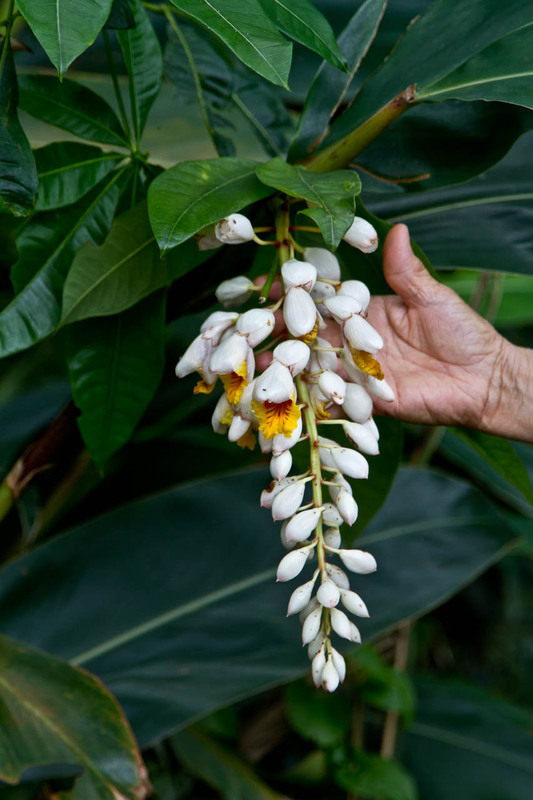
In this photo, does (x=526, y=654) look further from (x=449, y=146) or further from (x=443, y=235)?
(x=449, y=146)

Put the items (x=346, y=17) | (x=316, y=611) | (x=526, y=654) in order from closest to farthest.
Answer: (x=316, y=611), (x=346, y=17), (x=526, y=654)

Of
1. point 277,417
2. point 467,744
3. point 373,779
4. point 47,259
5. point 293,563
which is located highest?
point 47,259

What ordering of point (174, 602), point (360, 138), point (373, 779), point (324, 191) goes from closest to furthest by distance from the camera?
point (324, 191), point (360, 138), point (174, 602), point (373, 779)

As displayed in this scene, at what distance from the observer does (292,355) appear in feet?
1.49

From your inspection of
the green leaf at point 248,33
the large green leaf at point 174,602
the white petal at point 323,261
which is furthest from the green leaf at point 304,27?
the large green leaf at point 174,602

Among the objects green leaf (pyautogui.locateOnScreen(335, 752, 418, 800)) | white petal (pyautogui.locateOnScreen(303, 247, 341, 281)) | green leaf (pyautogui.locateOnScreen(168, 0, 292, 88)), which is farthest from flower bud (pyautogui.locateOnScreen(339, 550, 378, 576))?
green leaf (pyautogui.locateOnScreen(335, 752, 418, 800))

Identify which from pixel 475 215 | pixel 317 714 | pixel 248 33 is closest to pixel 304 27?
pixel 248 33

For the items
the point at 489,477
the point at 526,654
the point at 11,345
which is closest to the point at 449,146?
the point at 11,345

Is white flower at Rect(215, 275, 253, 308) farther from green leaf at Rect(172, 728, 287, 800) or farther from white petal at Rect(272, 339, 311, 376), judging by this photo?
green leaf at Rect(172, 728, 287, 800)

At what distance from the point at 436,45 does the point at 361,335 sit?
0.35m

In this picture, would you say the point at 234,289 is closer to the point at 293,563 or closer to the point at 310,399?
the point at 310,399

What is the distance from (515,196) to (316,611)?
25.3 inches

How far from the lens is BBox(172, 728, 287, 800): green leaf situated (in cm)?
116

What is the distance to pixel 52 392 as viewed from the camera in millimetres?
1051
